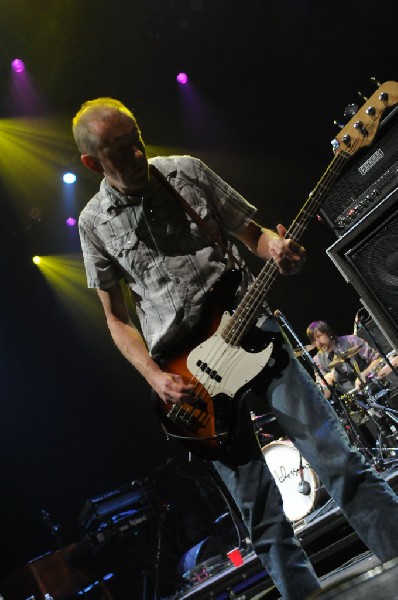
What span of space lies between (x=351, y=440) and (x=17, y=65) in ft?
20.6

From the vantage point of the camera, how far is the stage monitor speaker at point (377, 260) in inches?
113

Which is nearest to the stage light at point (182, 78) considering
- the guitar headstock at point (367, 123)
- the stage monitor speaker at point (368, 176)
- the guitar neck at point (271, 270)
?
the stage monitor speaker at point (368, 176)

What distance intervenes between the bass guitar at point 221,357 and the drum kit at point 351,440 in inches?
146

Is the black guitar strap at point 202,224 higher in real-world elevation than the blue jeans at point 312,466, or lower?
higher

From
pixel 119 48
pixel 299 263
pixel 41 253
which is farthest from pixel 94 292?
pixel 299 263

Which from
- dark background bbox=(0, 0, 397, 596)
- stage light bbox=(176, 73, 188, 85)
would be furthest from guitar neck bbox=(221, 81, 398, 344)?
stage light bbox=(176, 73, 188, 85)

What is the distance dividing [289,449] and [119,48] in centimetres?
578

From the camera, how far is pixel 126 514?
→ 7.23 meters

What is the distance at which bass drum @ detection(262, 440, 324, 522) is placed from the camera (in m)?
6.34

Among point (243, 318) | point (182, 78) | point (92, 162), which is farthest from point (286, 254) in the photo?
point (182, 78)

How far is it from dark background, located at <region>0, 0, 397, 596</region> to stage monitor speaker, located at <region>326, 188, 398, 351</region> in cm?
480

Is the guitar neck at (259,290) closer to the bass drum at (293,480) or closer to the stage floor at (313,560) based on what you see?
the stage floor at (313,560)

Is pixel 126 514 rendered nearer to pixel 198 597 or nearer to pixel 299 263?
pixel 198 597

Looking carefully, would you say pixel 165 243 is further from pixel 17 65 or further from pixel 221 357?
pixel 17 65
